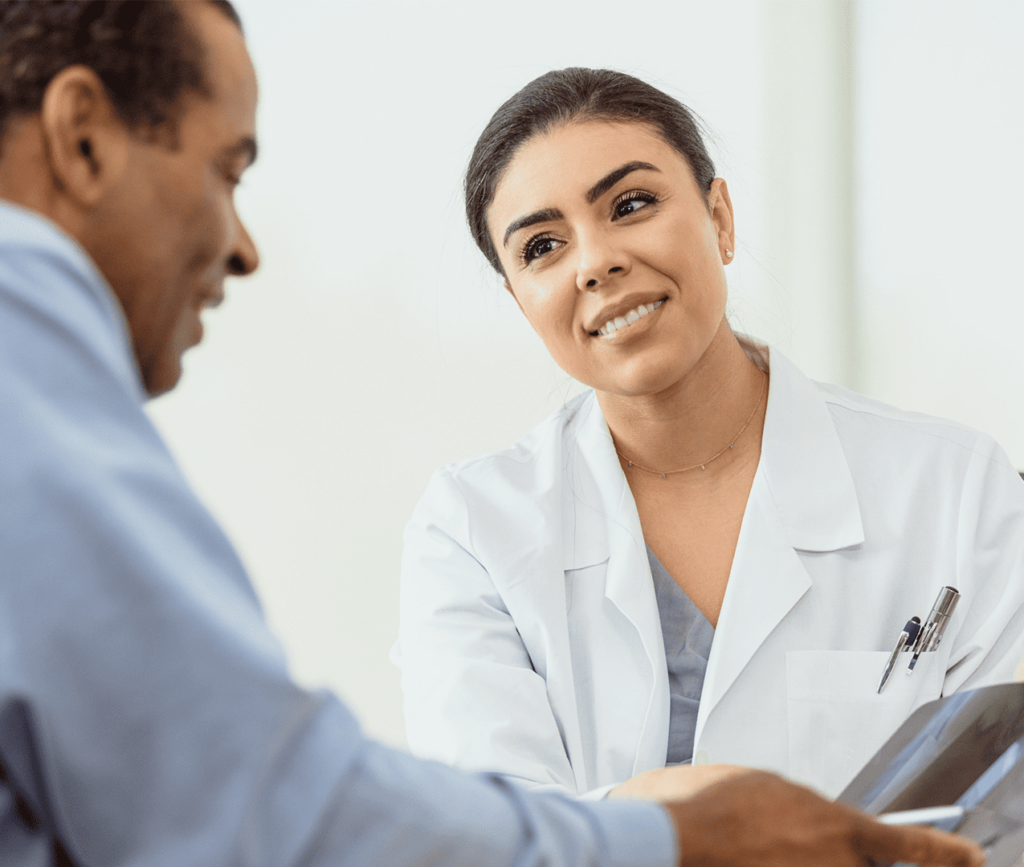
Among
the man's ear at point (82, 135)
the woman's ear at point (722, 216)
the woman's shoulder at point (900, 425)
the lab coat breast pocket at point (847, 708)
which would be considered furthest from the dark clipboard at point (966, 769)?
the woman's ear at point (722, 216)

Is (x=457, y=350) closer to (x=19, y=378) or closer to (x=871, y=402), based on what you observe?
(x=871, y=402)

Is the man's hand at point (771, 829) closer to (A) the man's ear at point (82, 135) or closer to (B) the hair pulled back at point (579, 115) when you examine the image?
(A) the man's ear at point (82, 135)

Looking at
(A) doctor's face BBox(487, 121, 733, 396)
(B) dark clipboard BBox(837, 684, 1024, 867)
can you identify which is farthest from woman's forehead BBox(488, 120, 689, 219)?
(B) dark clipboard BBox(837, 684, 1024, 867)

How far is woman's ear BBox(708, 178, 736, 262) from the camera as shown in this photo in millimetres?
1420

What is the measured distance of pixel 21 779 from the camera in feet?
1.38

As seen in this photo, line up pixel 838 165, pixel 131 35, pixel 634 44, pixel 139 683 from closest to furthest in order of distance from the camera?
pixel 139 683, pixel 131 35, pixel 634 44, pixel 838 165

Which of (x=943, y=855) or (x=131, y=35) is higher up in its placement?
(x=131, y=35)

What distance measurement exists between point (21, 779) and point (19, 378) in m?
0.17

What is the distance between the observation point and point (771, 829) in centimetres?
51

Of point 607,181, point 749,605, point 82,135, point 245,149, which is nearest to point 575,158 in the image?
point 607,181

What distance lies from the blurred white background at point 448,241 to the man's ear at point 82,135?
43.1 inches

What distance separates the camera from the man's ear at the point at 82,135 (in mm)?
542

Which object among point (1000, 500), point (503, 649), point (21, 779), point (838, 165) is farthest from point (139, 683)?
point (838, 165)

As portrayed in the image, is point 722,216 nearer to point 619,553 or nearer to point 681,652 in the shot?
point 619,553
